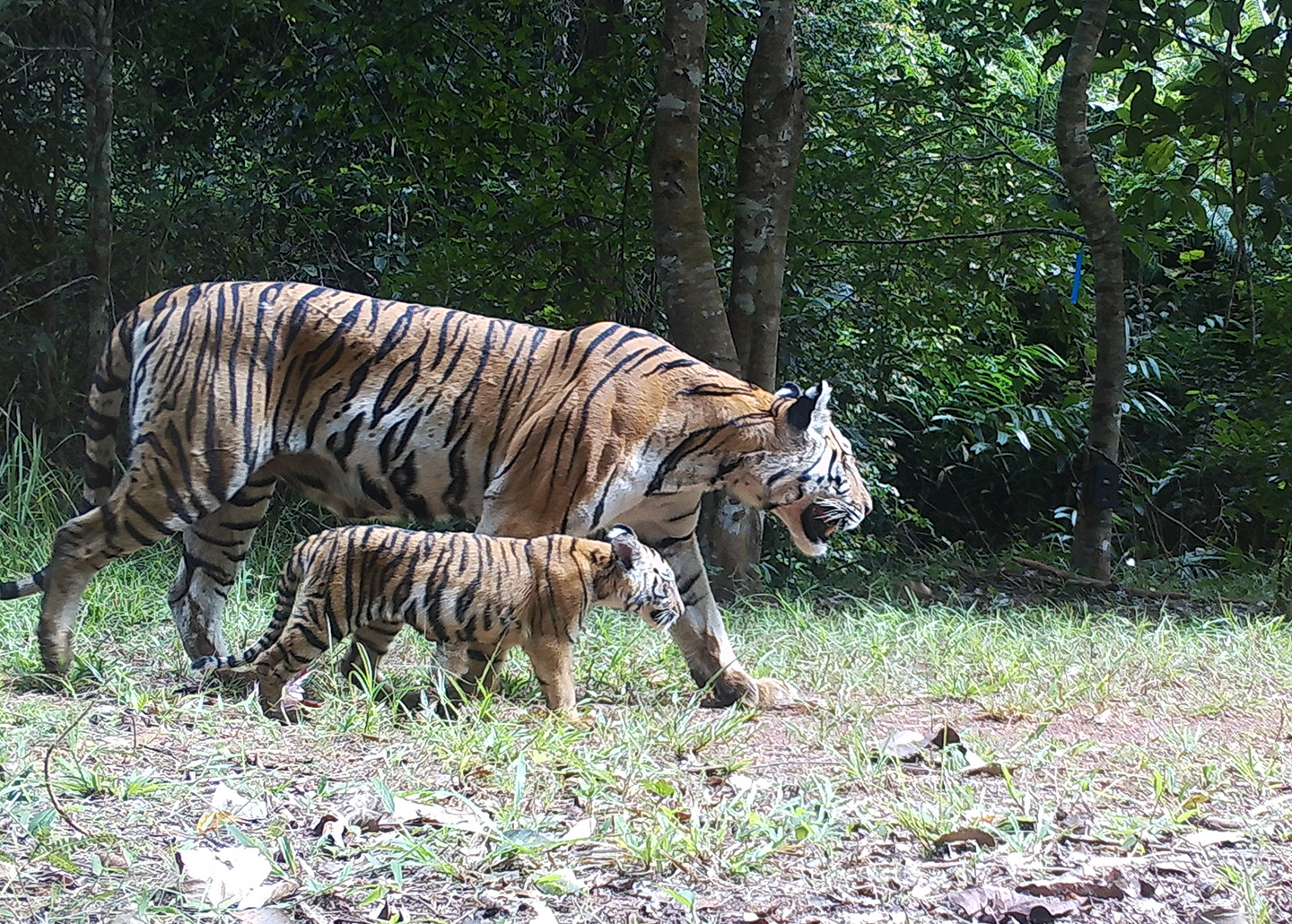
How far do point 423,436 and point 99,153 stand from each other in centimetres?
360

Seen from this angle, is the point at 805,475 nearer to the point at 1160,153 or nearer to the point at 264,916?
the point at 264,916

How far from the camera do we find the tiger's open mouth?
188 inches

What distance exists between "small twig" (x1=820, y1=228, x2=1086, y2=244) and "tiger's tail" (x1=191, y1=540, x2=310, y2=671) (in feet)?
16.0

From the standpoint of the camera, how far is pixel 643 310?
8.36 meters

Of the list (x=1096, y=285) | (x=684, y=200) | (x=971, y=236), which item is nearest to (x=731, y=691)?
(x=684, y=200)

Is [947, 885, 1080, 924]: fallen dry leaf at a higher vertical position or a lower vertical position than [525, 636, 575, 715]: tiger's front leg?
higher

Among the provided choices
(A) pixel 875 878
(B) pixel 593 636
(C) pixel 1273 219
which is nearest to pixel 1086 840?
(A) pixel 875 878

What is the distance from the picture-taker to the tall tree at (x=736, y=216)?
21.2 ft

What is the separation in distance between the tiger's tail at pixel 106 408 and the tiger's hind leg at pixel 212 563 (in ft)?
1.21

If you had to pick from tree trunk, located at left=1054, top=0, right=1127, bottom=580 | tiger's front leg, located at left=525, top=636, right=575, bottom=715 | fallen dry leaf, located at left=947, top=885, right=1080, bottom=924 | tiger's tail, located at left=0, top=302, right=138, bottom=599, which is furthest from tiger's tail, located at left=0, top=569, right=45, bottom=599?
tree trunk, located at left=1054, top=0, right=1127, bottom=580

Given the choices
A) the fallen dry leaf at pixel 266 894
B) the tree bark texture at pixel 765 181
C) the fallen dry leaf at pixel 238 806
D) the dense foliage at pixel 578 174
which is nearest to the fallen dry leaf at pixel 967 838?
the fallen dry leaf at pixel 266 894

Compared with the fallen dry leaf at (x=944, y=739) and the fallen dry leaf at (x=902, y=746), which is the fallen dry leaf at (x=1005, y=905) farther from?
the fallen dry leaf at (x=944, y=739)

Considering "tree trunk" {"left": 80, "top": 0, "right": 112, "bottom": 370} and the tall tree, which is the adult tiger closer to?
the tall tree

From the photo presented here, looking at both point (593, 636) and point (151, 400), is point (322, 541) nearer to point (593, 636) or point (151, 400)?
point (151, 400)
